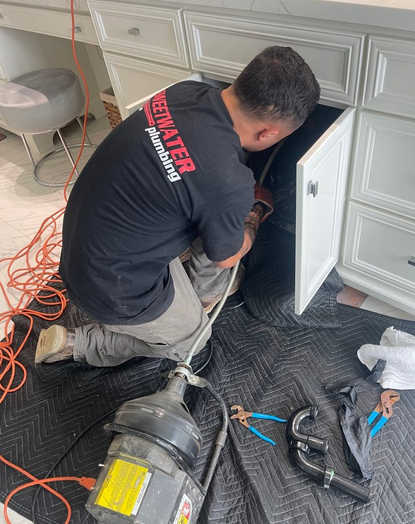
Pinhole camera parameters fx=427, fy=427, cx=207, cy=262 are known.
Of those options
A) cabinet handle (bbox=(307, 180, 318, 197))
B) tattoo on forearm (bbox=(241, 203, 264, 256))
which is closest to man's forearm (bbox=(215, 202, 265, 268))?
tattoo on forearm (bbox=(241, 203, 264, 256))

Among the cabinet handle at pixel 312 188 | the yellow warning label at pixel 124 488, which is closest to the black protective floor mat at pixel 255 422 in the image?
the yellow warning label at pixel 124 488

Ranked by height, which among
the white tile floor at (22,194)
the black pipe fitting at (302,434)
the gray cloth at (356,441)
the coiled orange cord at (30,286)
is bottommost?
the white tile floor at (22,194)

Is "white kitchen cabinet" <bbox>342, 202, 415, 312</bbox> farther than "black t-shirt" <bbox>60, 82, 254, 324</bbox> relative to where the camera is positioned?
Yes

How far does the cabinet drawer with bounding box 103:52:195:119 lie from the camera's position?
125 cm

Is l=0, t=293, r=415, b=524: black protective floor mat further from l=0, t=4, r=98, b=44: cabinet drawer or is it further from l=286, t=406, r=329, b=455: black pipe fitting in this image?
l=0, t=4, r=98, b=44: cabinet drawer

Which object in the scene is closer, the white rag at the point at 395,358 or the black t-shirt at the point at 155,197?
the black t-shirt at the point at 155,197

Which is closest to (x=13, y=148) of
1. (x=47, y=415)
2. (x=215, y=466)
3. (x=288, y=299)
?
(x=47, y=415)

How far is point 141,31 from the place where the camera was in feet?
3.93

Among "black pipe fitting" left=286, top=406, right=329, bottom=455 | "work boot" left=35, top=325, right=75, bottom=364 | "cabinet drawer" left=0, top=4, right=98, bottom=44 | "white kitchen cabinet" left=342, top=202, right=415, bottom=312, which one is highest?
"cabinet drawer" left=0, top=4, right=98, bottom=44

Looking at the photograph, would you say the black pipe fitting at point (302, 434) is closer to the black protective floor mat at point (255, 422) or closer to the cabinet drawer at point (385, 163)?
the black protective floor mat at point (255, 422)

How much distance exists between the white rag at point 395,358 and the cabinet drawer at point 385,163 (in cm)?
34

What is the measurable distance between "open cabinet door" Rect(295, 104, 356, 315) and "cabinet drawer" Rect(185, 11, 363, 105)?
0.23 ft

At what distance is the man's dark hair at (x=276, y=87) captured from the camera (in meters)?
0.75

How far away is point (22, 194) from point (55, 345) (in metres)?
1.05
